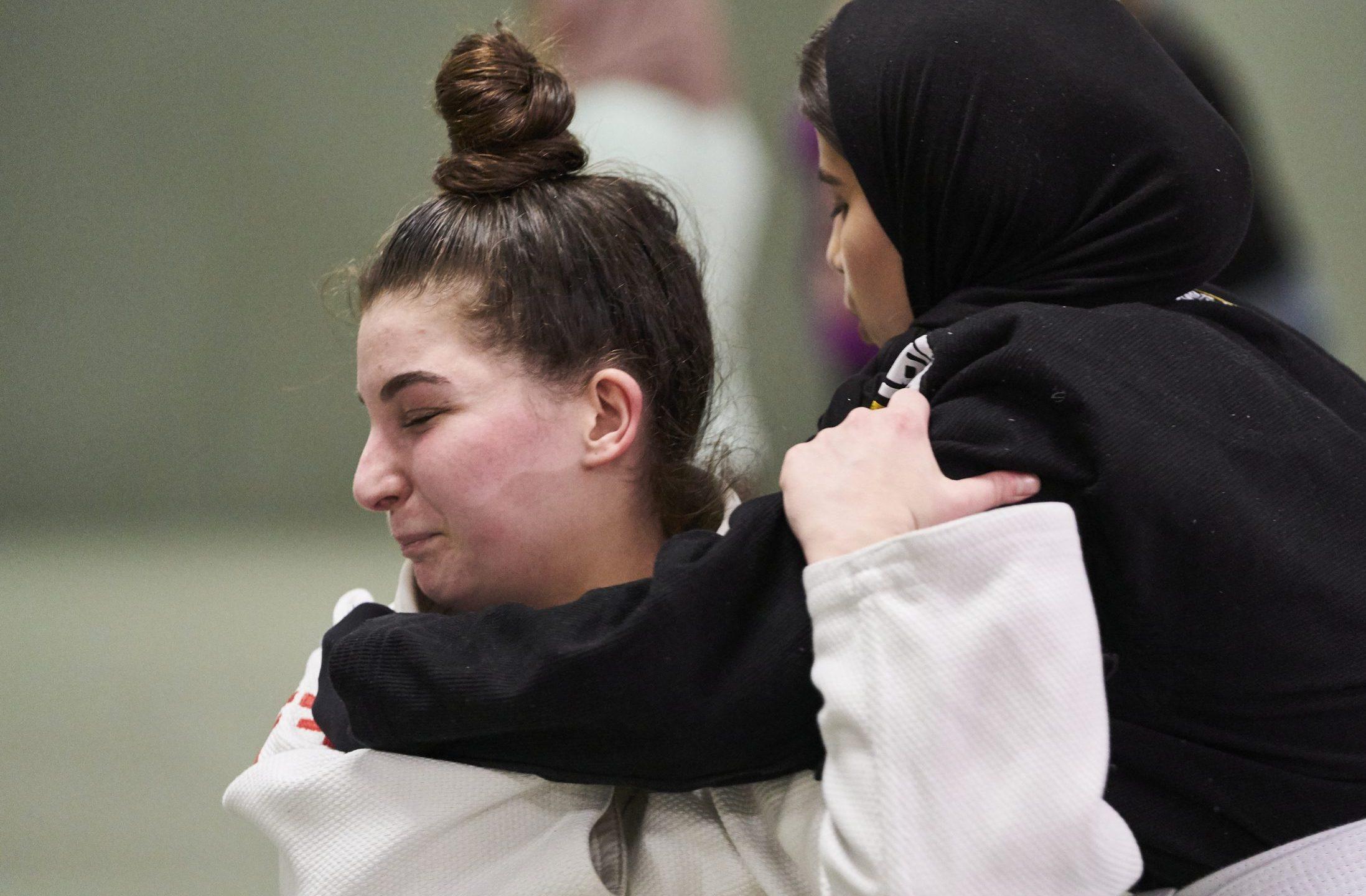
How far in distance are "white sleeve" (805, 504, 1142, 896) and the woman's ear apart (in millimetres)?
370

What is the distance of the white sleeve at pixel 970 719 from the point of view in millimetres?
690

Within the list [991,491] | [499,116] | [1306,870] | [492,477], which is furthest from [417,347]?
[1306,870]

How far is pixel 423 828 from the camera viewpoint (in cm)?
87

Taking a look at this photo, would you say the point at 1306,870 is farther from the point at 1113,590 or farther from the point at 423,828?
the point at 423,828

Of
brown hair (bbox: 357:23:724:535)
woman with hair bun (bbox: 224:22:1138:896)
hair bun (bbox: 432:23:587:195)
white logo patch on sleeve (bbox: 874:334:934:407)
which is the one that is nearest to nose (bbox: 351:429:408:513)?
woman with hair bun (bbox: 224:22:1138:896)

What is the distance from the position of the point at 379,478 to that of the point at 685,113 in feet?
5.14

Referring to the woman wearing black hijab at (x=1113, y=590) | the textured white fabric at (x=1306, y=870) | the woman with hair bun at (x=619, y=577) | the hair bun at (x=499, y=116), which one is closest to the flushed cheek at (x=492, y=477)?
the woman with hair bun at (x=619, y=577)

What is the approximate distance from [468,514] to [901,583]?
44 cm

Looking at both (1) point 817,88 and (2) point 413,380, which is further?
(1) point 817,88

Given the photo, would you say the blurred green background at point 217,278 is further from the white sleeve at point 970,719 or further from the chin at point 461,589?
the white sleeve at point 970,719

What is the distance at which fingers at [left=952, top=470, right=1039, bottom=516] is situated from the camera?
0.79 meters

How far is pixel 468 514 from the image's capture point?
1.03 meters

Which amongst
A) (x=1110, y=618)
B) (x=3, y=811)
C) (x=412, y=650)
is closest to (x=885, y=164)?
(x=1110, y=618)

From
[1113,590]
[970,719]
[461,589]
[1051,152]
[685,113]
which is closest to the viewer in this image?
[970,719]
